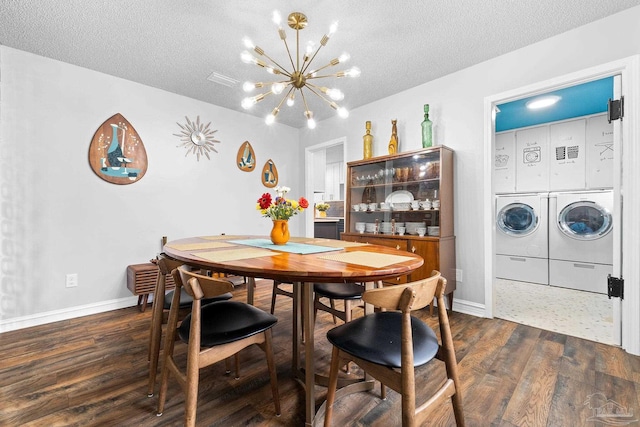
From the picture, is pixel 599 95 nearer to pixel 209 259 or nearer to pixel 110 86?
pixel 209 259

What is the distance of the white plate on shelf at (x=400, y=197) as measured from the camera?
3114mm

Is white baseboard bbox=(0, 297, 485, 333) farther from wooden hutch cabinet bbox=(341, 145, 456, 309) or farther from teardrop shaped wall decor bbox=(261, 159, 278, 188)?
teardrop shaped wall decor bbox=(261, 159, 278, 188)

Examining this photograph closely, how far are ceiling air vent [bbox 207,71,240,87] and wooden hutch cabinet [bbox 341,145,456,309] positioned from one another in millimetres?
1630

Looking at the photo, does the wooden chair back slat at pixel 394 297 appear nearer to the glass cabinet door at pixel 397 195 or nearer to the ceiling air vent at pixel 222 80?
the glass cabinet door at pixel 397 195

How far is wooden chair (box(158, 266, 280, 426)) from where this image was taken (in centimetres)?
109

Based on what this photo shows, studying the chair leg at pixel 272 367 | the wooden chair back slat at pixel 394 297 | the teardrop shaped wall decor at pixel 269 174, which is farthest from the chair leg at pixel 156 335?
the teardrop shaped wall decor at pixel 269 174

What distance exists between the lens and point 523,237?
3934mm

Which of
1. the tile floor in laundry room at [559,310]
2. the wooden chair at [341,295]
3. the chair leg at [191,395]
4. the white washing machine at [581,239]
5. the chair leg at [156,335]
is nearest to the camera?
the chair leg at [191,395]

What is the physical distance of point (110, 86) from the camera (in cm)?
285

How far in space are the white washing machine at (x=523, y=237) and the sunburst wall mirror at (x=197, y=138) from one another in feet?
13.8

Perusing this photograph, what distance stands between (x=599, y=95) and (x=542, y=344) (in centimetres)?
275

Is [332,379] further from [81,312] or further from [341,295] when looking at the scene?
[81,312]

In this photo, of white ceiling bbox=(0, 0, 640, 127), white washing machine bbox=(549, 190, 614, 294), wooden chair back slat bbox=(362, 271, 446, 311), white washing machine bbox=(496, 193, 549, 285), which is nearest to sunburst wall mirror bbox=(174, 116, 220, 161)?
white ceiling bbox=(0, 0, 640, 127)

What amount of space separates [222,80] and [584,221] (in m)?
4.63
